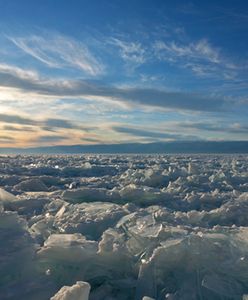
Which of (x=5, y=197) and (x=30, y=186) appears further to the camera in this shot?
(x=30, y=186)

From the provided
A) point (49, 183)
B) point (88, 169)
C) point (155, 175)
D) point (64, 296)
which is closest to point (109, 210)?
point (64, 296)

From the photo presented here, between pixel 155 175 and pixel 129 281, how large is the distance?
1593 centimetres

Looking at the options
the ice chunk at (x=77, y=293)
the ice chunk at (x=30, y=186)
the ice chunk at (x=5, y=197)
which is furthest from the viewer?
the ice chunk at (x=30, y=186)

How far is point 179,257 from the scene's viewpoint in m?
4.69

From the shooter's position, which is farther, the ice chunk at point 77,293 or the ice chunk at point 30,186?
the ice chunk at point 30,186

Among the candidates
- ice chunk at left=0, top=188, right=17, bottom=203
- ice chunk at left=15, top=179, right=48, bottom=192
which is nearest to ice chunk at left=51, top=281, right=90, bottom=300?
ice chunk at left=0, top=188, right=17, bottom=203

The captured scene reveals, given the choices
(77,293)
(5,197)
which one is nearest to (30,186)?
(5,197)

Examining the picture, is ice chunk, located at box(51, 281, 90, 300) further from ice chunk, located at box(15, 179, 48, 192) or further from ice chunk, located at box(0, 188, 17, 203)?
ice chunk, located at box(15, 179, 48, 192)

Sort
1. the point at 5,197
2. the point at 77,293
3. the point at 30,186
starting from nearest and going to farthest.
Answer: the point at 77,293 < the point at 5,197 < the point at 30,186

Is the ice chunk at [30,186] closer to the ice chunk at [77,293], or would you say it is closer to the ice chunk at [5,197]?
the ice chunk at [5,197]

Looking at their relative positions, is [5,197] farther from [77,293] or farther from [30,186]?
[30,186]

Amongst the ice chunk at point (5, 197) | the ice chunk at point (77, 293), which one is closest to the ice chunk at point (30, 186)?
the ice chunk at point (5, 197)

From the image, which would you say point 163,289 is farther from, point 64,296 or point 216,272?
point 64,296

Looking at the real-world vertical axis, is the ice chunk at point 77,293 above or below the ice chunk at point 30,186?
above
